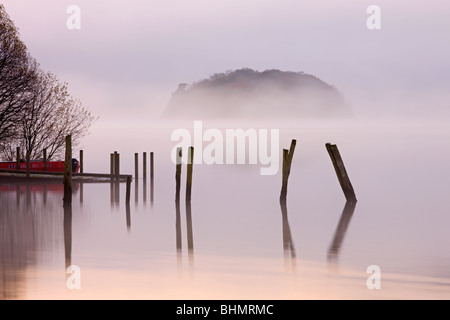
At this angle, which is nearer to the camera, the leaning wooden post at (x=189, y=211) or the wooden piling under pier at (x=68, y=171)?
the leaning wooden post at (x=189, y=211)

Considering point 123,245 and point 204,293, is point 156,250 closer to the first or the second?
point 123,245

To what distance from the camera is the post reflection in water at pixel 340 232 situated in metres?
21.9

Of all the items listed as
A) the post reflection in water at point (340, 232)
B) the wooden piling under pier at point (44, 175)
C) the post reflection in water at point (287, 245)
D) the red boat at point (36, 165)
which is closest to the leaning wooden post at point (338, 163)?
the post reflection in water at point (340, 232)

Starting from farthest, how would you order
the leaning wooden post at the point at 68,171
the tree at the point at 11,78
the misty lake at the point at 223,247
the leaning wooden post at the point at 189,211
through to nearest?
the tree at the point at 11,78 → the leaning wooden post at the point at 68,171 → the leaning wooden post at the point at 189,211 → the misty lake at the point at 223,247

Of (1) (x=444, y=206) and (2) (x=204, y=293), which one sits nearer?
(2) (x=204, y=293)

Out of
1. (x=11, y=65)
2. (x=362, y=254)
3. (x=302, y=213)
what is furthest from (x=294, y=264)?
(x=11, y=65)

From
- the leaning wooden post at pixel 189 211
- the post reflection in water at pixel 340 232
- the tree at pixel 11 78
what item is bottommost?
the post reflection in water at pixel 340 232

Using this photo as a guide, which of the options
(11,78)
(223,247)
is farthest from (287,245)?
(11,78)

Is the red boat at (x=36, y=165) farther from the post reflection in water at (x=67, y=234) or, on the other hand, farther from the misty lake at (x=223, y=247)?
the post reflection in water at (x=67, y=234)

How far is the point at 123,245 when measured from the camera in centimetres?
2330

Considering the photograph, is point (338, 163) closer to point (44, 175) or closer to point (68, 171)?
point (68, 171)

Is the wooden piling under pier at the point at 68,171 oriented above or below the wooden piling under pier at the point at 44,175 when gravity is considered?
above

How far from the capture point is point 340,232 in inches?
1117
